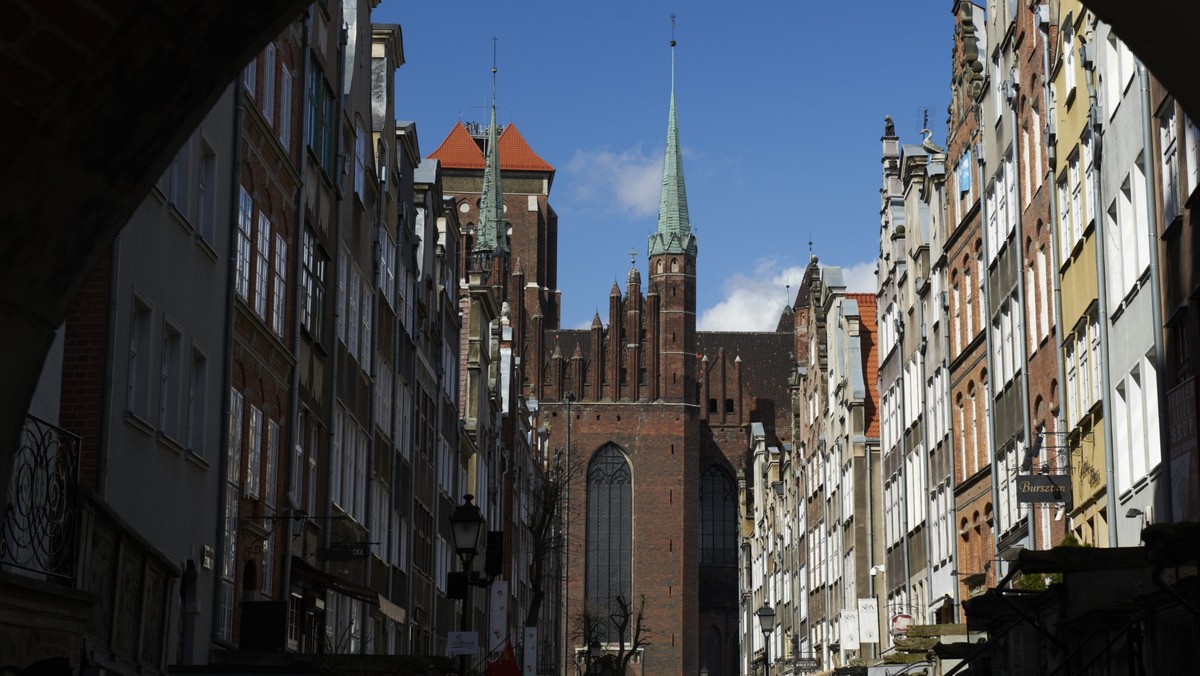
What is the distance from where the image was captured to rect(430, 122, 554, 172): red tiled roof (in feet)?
356

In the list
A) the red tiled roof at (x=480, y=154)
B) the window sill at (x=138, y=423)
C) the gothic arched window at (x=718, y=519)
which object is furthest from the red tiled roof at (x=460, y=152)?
the window sill at (x=138, y=423)

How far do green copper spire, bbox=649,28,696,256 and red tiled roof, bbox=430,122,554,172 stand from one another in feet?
27.0

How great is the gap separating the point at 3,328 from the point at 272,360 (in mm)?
17564

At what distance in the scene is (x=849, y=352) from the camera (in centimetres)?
5075

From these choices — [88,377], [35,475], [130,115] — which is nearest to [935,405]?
[88,377]

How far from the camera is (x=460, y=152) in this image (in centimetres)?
10956

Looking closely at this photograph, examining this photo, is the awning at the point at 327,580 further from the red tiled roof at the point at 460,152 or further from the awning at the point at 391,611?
the red tiled roof at the point at 460,152

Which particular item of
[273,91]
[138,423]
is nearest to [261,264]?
[273,91]

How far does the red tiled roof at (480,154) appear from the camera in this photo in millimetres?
108500

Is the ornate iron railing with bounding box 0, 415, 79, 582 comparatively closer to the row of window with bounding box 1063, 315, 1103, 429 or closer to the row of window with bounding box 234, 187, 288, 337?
the row of window with bounding box 234, 187, 288, 337

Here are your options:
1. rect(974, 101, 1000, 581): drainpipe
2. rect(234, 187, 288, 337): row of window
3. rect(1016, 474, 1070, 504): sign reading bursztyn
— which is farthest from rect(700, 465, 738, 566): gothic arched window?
rect(234, 187, 288, 337): row of window

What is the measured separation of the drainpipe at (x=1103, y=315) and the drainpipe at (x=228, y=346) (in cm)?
1141

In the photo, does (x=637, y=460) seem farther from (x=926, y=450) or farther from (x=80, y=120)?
(x=80, y=120)

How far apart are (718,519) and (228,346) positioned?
85.8 meters
